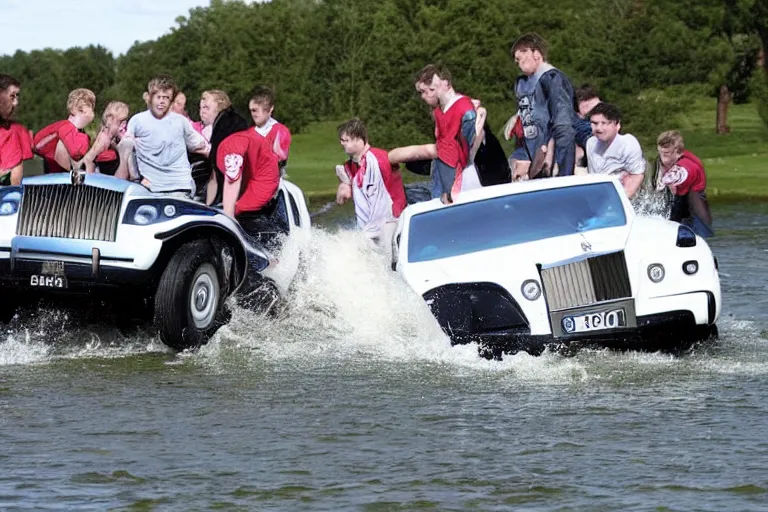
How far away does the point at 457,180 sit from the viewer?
12.4 metres

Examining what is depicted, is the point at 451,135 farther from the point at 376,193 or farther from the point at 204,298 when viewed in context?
the point at 204,298

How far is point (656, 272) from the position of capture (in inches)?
422

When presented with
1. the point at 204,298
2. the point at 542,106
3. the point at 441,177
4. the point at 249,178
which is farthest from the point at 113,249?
the point at 542,106

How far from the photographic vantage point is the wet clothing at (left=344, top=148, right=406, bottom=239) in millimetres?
13469

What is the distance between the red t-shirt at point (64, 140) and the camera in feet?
42.3

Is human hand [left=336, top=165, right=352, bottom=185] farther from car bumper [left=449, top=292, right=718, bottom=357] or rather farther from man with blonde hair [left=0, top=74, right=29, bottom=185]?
car bumper [left=449, top=292, right=718, bottom=357]

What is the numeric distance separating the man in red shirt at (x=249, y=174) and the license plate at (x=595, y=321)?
3.23 meters

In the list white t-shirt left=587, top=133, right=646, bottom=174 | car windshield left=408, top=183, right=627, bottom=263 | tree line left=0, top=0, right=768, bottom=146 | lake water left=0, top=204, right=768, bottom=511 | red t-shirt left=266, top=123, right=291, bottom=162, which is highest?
tree line left=0, top=0, right=768, bottom=146

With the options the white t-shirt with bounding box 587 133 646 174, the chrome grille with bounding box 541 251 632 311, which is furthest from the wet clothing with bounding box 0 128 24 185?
the white t-shirt with bounding box 587 133 646 174

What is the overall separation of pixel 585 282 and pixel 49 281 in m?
3.70

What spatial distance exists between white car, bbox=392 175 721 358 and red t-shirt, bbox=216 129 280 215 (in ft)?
5.66

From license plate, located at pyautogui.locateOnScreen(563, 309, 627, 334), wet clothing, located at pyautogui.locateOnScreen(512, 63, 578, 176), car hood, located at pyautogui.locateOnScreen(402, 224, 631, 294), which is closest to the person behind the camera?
license plate, located at pyautogui.locateOnScreen(563, 309, 627, 334)

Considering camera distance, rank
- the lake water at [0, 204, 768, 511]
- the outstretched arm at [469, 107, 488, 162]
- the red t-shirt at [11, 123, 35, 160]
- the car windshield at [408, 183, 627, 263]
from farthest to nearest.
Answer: the red t-shirt at [11, 123, 35, 160] → the outstretched arm at [469, 107, 488, 162] → the car windshield at [408, 183, 627, 263] → the lake water at [0, 204, 768, 511]

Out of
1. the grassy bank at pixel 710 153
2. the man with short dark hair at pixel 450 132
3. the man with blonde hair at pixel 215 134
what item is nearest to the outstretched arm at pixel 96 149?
the man with blonde hair at pixel 215 134
